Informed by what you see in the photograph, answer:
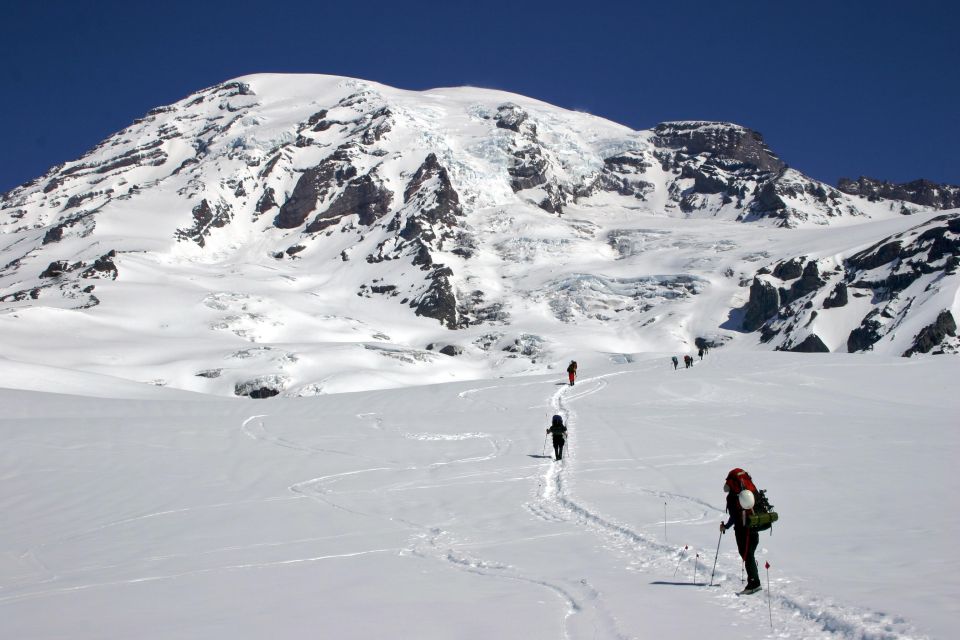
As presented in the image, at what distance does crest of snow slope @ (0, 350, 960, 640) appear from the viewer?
9.03 meters

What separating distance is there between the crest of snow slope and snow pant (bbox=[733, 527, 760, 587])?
376 mm

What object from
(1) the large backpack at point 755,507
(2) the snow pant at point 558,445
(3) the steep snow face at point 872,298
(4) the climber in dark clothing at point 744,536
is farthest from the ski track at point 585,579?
(3) the steep snow face at point 872,298

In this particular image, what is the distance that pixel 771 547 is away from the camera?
1209cm

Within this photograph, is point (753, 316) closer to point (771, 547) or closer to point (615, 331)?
point (615, 331)

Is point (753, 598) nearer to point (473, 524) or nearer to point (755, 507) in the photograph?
point (755, 507)

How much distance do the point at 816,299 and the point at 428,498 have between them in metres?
155

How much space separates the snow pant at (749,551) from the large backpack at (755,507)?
11cm

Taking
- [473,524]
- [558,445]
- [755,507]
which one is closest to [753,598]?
[755,507]

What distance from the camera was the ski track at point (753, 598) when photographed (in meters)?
8.02

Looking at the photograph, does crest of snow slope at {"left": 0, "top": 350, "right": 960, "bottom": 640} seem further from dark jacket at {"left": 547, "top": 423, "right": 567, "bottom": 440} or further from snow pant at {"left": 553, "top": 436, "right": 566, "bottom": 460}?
dark jacket at {"left": 547, "top": 423, "right": 567, "bottom": 440}

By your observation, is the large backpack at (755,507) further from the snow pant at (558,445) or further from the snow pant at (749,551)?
the snow pant at (558,445)

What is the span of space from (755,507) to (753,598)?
4.13 ft

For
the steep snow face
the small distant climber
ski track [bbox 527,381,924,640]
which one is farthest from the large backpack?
the steep snow face

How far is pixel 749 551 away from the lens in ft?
32.6
